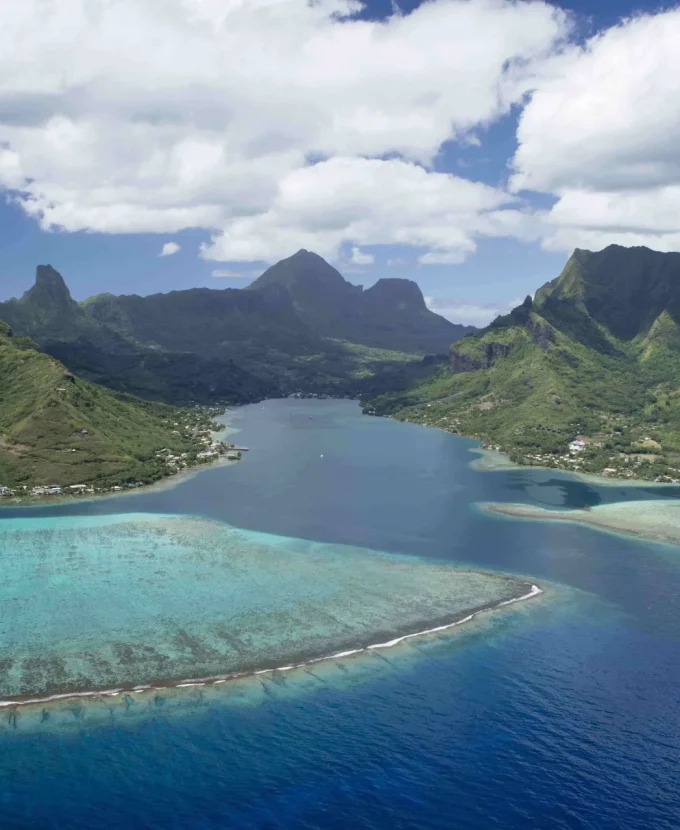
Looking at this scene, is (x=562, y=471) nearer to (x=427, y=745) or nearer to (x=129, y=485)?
(x=129, y=485)

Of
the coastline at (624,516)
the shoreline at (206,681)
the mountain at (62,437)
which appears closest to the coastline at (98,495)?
the mountain at (62,437)

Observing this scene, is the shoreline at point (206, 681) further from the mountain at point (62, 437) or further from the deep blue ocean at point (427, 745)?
the mountain at point (62, 437)

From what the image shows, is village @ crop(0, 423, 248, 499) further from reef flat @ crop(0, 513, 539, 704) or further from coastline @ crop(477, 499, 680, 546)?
coastline @ crop(477, 499, 680, 546)

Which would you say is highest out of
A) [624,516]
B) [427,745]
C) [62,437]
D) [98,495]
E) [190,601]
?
[62,437]

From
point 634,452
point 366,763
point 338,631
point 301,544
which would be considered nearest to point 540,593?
point 338,631

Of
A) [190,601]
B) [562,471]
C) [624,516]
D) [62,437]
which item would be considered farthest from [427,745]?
[562,471]

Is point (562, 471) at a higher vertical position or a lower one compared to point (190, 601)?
higher
